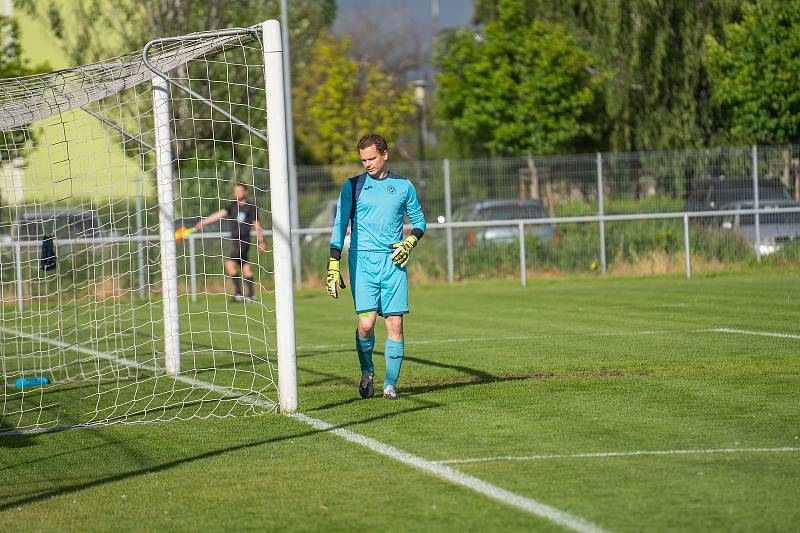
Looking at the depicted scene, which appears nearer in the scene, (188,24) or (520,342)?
(520,342)

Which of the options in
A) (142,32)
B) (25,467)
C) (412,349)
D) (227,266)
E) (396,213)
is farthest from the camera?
(142,32)

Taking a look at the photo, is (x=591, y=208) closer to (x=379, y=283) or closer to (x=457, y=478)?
(x=379, y=283)

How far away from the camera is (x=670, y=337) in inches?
536

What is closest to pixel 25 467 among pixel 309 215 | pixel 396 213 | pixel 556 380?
pixel 396 213

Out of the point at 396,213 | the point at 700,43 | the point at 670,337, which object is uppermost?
the point at 700,43

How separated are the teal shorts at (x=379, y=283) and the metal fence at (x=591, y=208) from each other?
16773 mm

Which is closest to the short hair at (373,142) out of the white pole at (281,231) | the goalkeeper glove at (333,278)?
the white pole at (281,231)

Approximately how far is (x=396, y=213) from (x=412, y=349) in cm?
422

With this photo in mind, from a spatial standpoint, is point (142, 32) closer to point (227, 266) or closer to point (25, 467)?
point (227, 266)

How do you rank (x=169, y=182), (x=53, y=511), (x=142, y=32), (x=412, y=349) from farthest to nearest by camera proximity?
(x=142, y=32)
(x=412, y=349)
(x=169, y=182)
(x=53, y=511)

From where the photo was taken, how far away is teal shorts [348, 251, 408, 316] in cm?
950

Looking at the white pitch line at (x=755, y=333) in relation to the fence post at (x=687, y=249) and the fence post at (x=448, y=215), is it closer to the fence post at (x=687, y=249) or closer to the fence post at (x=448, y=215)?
the fence post at (x=687, y=249)

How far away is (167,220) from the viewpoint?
11.9 metres

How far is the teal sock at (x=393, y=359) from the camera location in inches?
377
